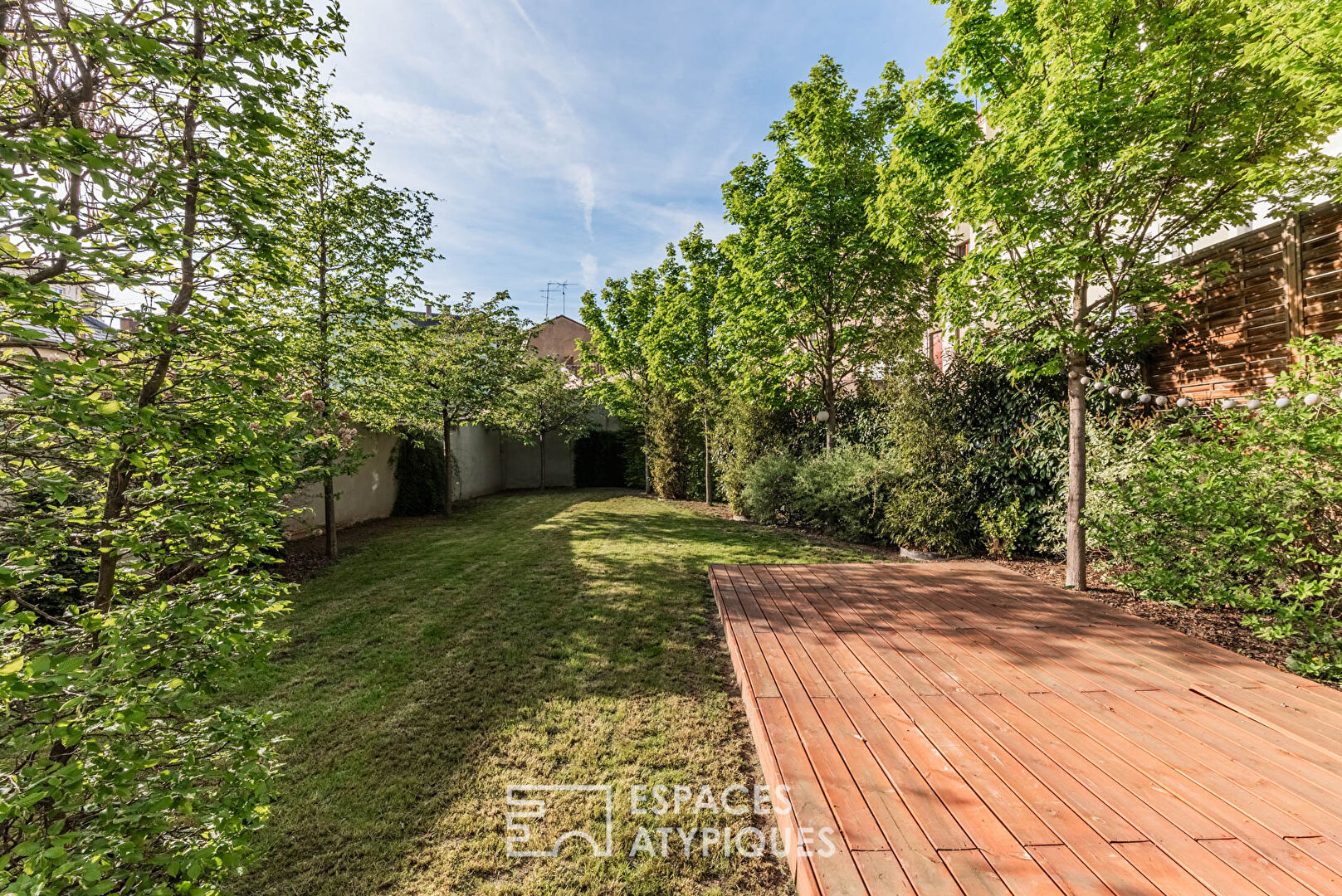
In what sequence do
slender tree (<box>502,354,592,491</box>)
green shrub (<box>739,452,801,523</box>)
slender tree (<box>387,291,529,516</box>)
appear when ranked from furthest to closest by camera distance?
slender tree (<box>502,354,592,491</box>) < slender tree (<box>387,291,529,516</box>) < green shrub (<box>739,452,801,523</box>)

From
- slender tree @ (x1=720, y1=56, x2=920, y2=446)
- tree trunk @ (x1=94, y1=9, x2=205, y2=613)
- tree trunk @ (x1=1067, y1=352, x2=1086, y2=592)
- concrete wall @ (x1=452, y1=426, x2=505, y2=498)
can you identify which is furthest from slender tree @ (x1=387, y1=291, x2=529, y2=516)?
tree trunk @ (x1=1067, y1=352, x2=1086, y2=592)

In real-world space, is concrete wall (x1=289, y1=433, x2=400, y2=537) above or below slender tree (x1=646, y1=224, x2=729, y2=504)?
below

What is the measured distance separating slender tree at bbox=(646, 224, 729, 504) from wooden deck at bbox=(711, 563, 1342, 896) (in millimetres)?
9382

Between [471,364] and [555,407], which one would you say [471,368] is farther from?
[555,407]

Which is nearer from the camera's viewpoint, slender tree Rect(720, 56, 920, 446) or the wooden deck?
the wooden deck

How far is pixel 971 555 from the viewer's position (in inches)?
270

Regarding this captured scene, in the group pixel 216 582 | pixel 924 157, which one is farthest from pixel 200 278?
pixel 924 157

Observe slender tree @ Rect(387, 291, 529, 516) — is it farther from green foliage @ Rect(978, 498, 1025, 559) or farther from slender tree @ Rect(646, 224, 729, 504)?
green foliage @ Rect(978, 498, 1025, 559)

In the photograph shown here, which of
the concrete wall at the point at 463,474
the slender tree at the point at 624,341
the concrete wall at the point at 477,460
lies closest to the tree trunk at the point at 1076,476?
the concrete wall at the point at 463,474

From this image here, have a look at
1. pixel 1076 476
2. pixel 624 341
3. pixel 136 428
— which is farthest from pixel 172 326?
pixel 624 341

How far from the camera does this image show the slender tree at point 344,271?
6.29m

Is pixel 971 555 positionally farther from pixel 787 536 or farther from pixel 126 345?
pixel 126 345

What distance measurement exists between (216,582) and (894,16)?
9370 millimetres
